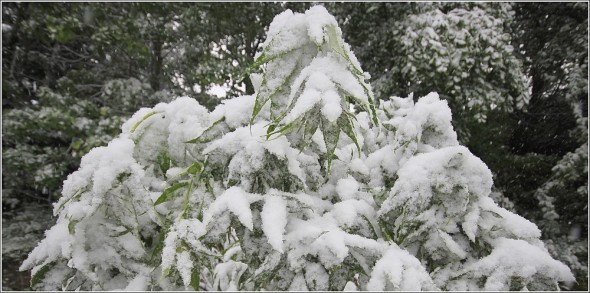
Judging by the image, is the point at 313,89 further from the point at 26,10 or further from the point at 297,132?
the point at 26,10

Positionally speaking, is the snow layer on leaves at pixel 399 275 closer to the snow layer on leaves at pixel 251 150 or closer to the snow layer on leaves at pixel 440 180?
the snow layer on leaves at pixel 440 180

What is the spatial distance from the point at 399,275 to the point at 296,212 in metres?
0.26

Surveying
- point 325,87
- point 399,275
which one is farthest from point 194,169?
point 399,275

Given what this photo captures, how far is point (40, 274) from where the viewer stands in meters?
0.97

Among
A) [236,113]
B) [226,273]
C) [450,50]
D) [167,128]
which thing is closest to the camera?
[236,113]

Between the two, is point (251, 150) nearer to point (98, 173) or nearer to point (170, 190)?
point (170, 190)

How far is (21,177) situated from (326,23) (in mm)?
6724

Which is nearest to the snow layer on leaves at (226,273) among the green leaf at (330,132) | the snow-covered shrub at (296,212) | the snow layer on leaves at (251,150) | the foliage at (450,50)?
the snow-covered shrub at (296,212)

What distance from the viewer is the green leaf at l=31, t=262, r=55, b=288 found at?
96 centimetres

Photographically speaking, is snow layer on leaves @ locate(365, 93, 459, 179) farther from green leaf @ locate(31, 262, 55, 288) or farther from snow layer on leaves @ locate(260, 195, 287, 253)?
green leaf @ locate(31, 262, 55, 288)

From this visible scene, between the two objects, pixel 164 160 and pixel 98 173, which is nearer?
pixel 98 173

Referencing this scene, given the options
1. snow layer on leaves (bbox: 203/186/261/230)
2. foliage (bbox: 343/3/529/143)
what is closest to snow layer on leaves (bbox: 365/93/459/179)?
snow layer on leaves (bbox: 203/186/261/230)

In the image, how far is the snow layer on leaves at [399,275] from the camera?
2.56ft

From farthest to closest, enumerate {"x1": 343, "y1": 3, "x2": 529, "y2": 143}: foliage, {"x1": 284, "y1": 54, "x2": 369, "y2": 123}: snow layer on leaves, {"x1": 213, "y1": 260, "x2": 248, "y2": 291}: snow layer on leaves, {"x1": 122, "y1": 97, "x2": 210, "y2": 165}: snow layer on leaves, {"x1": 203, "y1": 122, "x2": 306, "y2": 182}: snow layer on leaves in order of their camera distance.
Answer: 1. {"x1": 343, "y1": 3, "x2": 529, "y2": 143}: foliage
2. {"x1": 213, "y1": 260, "x2": 248, "y2": 291}: snow layer on leaves
3. {"x1": 122, "y1": 97, "x2": 210, "y2": 165}: snow layer on leaves
4. {"x1": 203, "y1": 122, "x2": 306, "y2": 182}: snow layer on leaves
5. {"x1": 284, "y1": 54, "x2": 369, "y2": 123}: snow layer on leaves
